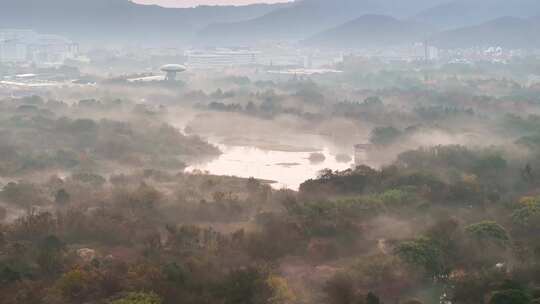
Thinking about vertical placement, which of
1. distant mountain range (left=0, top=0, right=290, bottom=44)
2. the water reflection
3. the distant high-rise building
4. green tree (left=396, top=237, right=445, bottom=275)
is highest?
distant mountain range (left=0, top=0, right=290, bottom=44)

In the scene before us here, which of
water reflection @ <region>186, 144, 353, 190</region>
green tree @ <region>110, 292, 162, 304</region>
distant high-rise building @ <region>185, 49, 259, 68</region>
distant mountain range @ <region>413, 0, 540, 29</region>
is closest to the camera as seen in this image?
green tree @ <region>110, 292, 162, 304</region>

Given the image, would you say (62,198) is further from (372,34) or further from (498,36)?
(372,34)

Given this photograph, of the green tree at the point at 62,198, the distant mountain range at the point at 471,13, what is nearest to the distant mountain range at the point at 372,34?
the distant mountain range at the point at 471,13

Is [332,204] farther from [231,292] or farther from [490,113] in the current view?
[490,113]

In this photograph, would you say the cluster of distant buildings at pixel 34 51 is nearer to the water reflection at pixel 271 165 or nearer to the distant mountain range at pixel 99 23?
the water reflection at pixel 271 165

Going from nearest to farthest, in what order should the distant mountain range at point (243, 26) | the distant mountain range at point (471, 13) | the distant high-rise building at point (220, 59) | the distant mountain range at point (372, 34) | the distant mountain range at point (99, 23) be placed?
the distant high-rise building at point (220, 59), the distant mountain range at point (372, 34), the distant mountain range at point (243, 26), the distant mountain range at point (99, 23), the distant mountain range at point (471, 13)

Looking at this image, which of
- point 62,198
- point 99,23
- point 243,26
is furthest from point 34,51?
point 99,23

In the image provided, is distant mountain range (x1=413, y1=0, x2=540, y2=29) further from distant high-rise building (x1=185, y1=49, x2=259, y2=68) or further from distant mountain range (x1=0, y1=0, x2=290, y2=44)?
distant high-rise building (x1=185, y1=49, x2=259, y2=68)

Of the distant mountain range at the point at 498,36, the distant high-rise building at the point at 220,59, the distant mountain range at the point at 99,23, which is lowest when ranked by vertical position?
the distant high-rise building at the point at 220,59

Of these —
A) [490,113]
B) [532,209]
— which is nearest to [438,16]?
[490,113]

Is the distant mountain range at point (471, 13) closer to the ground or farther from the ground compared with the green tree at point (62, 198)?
farther from the ground

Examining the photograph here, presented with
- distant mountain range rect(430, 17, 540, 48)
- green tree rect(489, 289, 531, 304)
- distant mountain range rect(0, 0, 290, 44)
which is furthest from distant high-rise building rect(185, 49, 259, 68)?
Result: green tree rect(489, 289, 531, 304)
